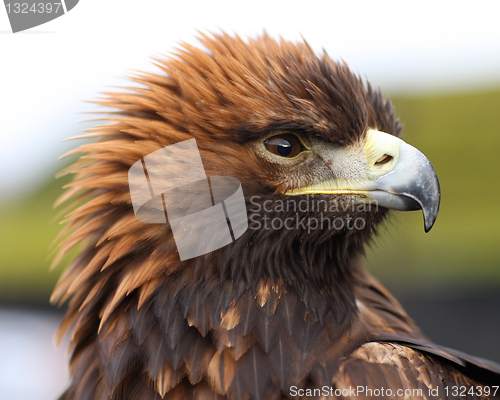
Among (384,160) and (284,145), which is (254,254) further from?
(384,160)

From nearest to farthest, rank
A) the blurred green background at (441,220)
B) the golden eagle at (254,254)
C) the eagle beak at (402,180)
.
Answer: the golden eagle at (254,254)
the eagle beak at (402,180)
the blurred green background at (441,220)

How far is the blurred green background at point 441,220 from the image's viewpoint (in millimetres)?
5051

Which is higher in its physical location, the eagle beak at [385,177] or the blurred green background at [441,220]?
the eagle beak at [385,177]

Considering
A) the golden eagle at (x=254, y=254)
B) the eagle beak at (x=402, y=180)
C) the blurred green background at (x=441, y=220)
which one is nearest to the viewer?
the golden eagle at (x=254, y=254)

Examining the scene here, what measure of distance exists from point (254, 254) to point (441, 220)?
4586 millimetres

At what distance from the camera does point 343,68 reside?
64.6 inches

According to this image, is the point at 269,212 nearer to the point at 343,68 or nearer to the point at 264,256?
the point at 264,256

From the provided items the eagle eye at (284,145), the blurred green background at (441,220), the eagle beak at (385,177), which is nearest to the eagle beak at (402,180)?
the eagle beak at (385,177)

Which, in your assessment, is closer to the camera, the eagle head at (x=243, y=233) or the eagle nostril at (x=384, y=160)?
the eagle head at (x=243, y=233)

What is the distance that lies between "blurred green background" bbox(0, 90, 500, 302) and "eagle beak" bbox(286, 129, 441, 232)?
143 inches

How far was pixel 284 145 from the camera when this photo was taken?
4.77 feet

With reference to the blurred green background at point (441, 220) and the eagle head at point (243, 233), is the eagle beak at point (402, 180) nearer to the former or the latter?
the eagle head at point (243, 233)

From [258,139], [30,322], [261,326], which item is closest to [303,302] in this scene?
[261,326]

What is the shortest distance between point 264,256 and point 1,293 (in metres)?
5.56
